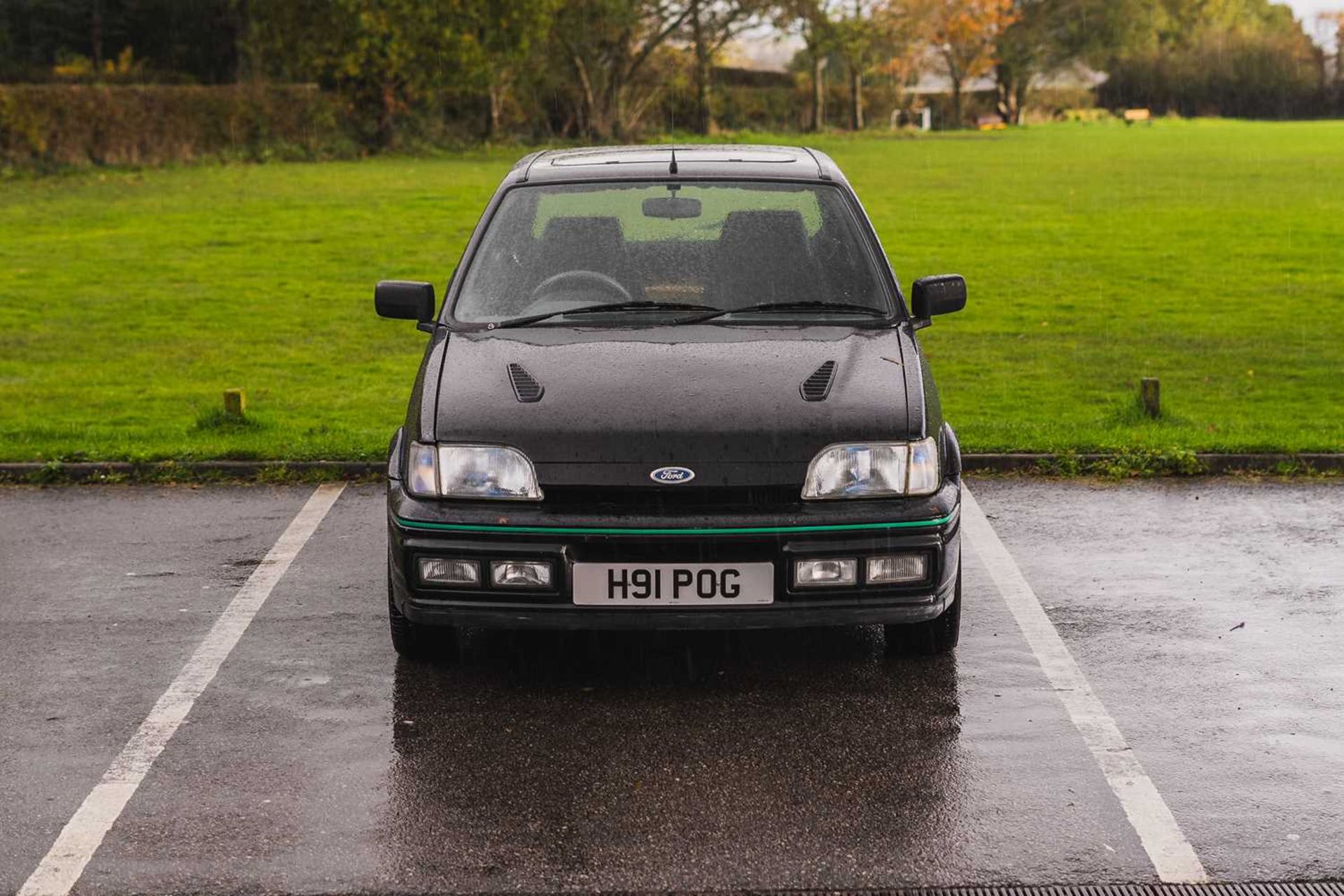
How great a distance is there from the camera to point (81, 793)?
4.54 meters

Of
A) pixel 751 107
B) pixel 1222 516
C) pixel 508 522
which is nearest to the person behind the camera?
pixel 508 522

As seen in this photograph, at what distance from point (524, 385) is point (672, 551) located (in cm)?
81

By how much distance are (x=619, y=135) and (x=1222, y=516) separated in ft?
150

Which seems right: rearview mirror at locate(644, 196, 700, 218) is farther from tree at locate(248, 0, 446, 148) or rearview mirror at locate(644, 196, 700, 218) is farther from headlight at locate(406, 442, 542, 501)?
tree at locate(248, 0, 446, 148)

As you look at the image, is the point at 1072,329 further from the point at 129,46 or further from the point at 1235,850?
the point at 129,46

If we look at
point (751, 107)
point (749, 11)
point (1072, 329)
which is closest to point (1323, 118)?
point (751, 107)

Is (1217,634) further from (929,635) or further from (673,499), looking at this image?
(673,499)

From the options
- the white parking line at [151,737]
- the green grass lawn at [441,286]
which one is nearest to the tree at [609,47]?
the green grass lawn at [441,286]

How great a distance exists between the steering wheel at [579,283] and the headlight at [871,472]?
4.44 feet

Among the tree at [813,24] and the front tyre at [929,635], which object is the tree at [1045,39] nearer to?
the tree at [813,24]

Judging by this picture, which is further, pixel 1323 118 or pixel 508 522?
pixel 1323 118

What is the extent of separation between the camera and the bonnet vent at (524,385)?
526 cm

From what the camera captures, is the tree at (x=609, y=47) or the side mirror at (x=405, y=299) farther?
the tree at (x=609, y=47)

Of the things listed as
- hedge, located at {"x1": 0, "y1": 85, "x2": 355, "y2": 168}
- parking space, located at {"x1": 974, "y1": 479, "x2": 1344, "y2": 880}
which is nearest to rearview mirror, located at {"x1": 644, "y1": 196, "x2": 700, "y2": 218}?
parking space, located at {"x1": 974, "y1": 479, "x2": 1344, "y2": 880}
